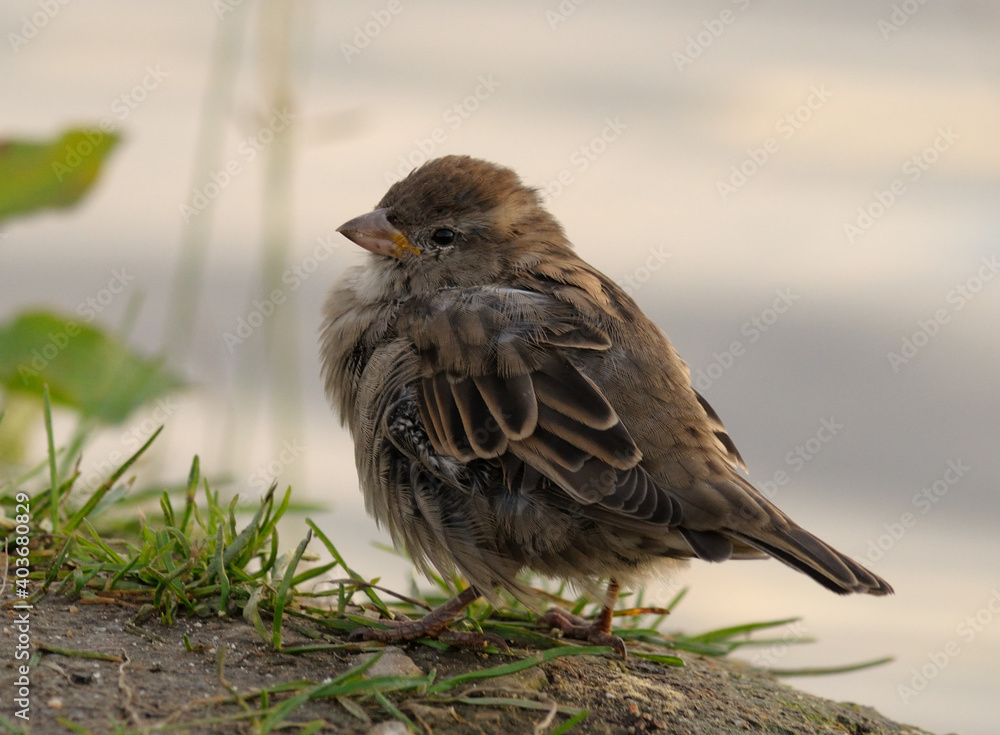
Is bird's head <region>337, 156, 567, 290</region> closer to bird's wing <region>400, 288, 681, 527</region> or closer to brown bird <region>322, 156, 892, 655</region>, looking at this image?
brown bird <region>322, 156, 892, 655</region>

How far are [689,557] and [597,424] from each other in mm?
512

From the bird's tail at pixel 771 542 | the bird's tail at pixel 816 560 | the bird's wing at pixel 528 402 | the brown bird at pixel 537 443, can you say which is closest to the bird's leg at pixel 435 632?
the brown bird at pixel 537 443

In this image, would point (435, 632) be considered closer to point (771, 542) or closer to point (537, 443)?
point (537, 443)

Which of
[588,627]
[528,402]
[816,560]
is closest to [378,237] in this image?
[528,402]

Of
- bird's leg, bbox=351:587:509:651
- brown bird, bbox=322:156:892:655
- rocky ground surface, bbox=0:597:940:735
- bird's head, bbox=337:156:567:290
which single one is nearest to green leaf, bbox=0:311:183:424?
brown bird, bbox=322:156:892:655

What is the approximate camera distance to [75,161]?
502 centimetres

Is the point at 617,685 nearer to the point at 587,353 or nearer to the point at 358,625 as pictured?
the point at 358,625

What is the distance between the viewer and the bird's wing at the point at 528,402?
355cm

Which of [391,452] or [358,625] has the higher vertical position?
[391,452]

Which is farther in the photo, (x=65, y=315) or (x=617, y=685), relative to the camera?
(x=65, y=315)

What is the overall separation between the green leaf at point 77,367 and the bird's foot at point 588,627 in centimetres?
186

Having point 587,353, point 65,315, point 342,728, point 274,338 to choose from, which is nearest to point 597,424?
point 587,353

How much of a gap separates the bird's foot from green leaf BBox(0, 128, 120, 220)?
267cm

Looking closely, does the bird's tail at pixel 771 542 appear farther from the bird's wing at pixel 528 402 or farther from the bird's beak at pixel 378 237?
the bird's beak at pixel 378 237
